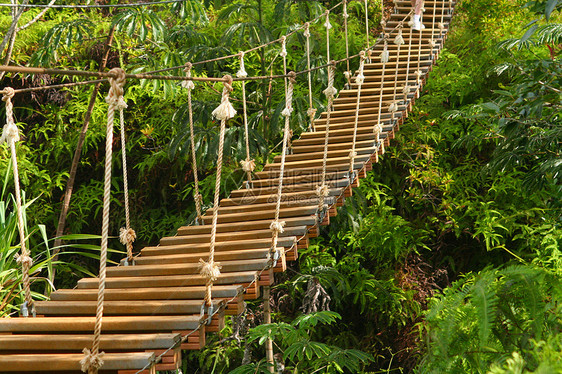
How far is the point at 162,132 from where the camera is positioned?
447cm

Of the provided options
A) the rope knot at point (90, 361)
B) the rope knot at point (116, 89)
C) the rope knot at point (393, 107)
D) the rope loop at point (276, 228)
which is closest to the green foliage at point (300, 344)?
the rope loop at point (276, 228)

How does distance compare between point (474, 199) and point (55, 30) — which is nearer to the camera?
point (55, 30)

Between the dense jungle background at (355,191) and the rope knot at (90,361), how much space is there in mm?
812

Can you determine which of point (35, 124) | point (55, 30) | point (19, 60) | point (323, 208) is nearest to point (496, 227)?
point (323, 208)

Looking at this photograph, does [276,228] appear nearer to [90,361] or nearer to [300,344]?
[300,344]

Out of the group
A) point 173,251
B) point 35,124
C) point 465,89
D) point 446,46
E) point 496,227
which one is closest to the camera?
point 173,251

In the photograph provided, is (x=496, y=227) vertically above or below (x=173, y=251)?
below

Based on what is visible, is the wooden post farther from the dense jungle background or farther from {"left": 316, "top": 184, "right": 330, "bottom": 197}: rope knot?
{"left": 316, "top": 184, "right": 330, "bottom": 197}: rope knot

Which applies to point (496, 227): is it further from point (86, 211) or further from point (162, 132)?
point (86, 211)

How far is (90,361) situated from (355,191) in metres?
2.11

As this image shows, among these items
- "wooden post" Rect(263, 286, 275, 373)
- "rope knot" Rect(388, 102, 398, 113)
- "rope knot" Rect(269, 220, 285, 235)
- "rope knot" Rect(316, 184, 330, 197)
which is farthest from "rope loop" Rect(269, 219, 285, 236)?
"rope knot" Rect(388, 102, 398, 113)

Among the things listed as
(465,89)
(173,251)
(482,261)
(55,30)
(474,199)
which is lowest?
(482,261)

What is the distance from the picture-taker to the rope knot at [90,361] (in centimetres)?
176

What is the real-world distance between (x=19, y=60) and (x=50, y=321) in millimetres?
3168
